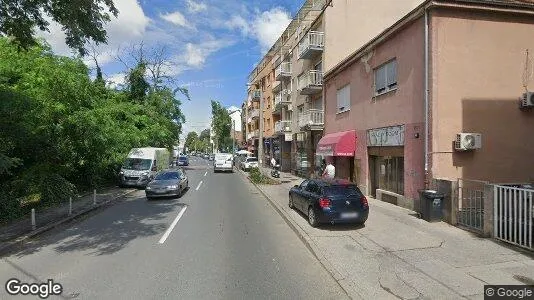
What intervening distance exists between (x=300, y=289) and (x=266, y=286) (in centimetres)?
57

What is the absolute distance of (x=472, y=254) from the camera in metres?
7.88

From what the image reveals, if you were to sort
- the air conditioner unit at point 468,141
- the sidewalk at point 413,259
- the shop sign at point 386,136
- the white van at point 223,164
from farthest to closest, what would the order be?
1. the white van at point 223,164
2. the shop sign at point 386,136
3. the air conditioner unit at point 468,141
4. the sidewalk at point 413,259

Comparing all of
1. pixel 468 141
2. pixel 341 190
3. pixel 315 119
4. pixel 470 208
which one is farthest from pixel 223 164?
pixel 470 208

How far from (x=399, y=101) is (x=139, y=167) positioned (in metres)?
16.4

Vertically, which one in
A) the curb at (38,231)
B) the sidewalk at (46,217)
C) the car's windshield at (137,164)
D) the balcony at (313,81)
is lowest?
the curb at (38,231)

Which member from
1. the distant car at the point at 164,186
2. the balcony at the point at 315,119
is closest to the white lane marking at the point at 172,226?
the distant car at the point at 164,186

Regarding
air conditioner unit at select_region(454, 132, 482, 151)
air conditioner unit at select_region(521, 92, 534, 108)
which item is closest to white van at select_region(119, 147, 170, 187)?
Result: air conditioner unit at select_region(454, 132, 482, 151)

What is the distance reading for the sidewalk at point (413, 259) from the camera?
613cm

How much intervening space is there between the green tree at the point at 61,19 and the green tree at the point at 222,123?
69935 millimetres

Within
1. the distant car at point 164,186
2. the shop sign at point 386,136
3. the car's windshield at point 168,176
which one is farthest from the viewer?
the car's windshield at point 168,176

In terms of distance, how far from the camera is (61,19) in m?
10.4

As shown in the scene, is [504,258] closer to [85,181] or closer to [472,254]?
[472,254]

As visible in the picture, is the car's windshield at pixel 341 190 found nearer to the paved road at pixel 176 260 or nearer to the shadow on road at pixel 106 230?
the paved road at pixel 176 260

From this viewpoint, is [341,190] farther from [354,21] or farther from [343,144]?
[354,21]
